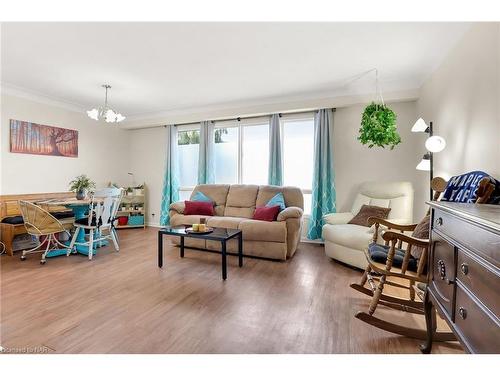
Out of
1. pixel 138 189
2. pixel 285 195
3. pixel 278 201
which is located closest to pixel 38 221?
pixel 138 189

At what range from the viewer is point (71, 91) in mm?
4008

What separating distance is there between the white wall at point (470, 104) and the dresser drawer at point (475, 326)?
126 cm

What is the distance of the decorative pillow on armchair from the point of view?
3.25 m

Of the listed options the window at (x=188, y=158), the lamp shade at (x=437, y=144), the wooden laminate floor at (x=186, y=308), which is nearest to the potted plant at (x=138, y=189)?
the window at (x=188, y=158)

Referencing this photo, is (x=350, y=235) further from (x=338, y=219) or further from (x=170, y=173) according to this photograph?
(x=170, y=173)

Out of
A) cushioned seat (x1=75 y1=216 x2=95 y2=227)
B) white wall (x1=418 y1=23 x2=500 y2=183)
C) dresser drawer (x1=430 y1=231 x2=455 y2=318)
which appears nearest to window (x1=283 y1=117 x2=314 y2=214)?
white wall (x1=418 y1=23 x2=500 y2=183)

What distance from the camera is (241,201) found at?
423cm

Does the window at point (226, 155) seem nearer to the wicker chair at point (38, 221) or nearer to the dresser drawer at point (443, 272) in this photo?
the wicker chair at point (38, 221)

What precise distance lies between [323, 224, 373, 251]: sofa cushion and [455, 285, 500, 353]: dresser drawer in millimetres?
1730

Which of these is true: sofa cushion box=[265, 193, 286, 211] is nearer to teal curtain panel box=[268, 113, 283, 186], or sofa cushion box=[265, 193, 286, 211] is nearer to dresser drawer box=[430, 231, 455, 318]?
teal curtain panel box=[268, 113, 283, 186]

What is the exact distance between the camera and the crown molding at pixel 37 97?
12.4 ft

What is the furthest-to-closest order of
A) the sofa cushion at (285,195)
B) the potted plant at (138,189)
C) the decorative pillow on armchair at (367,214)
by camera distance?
the potted plant at (138,189)
the sofa cushion at (285,195)
the decorative pillow on armchair at (367,214)

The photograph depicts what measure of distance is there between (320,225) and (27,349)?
3.64 metres
